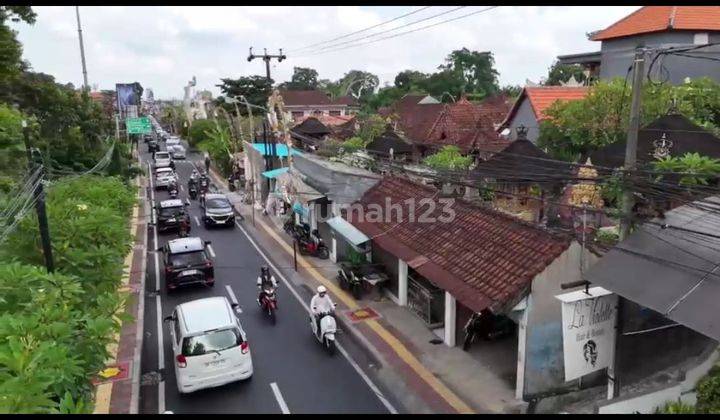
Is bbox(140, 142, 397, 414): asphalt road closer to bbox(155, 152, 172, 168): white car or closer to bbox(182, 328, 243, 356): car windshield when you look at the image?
bbox(182, 328, 243, 356): car windshield

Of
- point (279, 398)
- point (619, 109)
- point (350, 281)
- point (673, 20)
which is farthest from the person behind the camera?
point (673, 20)

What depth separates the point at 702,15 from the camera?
25.7 metres

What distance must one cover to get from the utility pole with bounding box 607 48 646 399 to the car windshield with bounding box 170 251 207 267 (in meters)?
12.3

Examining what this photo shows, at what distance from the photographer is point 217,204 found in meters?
27.1

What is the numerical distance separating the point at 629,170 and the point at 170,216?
21.8 meters

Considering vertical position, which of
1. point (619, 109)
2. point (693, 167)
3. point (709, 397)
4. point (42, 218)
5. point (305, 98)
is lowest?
point (709, 397)

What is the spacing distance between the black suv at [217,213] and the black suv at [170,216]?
117cm

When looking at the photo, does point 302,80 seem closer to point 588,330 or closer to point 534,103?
point 534,103

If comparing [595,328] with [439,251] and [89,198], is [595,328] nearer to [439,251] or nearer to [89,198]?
[439,251]

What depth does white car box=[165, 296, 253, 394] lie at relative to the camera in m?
10.2

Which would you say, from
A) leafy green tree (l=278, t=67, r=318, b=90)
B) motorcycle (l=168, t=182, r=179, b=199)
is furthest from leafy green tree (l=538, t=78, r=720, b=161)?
leafy green tree (l=278, t=67, r=318, b=90)

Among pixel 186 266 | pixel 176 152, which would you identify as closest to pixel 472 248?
pixel 186 266

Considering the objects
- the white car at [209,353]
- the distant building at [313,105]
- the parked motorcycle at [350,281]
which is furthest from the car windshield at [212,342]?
the distant building at [313,105]

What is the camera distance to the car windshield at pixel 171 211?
25422 mm
